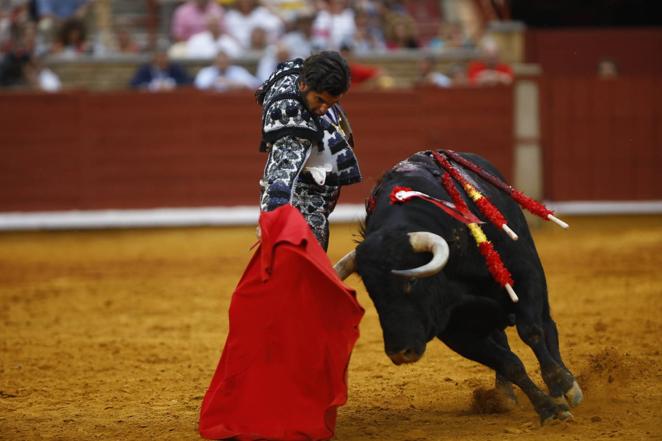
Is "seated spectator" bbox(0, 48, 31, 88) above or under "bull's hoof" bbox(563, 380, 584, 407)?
above

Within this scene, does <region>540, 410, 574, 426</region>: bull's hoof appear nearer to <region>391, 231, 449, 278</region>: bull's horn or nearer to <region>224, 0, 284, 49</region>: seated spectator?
<region>391, 231, 449, 278</region>: bull's horn

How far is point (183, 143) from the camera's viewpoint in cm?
1142

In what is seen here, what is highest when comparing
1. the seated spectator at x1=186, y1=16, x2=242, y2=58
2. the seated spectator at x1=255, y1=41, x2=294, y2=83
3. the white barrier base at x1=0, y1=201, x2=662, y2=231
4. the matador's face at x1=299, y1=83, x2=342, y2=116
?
the matador's face at x1=299, y1=83, x2=342, y2=116

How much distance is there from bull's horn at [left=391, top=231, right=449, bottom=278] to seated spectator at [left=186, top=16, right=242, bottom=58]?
8498mm

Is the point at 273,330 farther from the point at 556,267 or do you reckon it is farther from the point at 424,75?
the point at 424,75

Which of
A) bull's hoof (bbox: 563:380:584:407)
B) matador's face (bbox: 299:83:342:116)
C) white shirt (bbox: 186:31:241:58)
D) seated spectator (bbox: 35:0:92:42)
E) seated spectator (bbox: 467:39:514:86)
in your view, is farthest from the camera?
seated spectator (bbox: 35:0:92:42)

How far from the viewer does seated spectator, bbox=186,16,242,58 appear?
11.8 metres

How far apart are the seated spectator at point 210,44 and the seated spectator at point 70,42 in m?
1.14

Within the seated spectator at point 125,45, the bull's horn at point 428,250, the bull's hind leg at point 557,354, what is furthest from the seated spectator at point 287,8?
the bull's horn at point 428,250

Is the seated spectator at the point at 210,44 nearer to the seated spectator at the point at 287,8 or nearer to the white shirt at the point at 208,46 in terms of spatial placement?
the white shirt at the point at 208,46

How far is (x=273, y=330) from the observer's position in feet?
11.7

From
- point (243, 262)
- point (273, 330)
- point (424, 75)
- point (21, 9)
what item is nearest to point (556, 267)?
point (243, 262)

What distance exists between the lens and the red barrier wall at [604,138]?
38.3ft

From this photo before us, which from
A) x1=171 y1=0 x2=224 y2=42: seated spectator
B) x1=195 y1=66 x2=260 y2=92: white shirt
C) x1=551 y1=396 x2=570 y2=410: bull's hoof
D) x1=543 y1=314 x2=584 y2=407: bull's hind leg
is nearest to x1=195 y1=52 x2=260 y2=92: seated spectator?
x1=195 y1=66 x2=260 y2=92: white shirt
